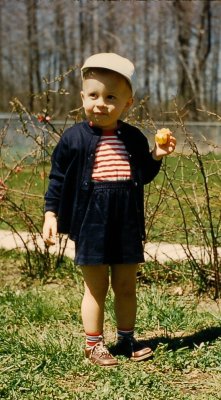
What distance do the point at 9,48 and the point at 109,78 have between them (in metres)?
24.7

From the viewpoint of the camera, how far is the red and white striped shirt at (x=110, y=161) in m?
3.03

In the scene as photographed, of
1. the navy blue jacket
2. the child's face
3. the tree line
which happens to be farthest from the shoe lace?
the tree line

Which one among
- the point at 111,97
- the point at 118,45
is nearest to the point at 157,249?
the point at 111,97

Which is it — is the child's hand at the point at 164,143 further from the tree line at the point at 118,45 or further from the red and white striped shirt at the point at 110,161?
the tree line at the point at 118,45

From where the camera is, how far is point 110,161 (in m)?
3.05

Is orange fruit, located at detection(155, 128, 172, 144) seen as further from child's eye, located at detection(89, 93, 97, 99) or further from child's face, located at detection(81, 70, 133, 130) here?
child's eye, located at detection(89, 93, 97, 99)

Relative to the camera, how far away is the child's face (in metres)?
2.98

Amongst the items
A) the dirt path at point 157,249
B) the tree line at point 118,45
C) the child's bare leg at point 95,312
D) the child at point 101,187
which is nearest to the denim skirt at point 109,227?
the child at point 101,187

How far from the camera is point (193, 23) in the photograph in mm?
22484

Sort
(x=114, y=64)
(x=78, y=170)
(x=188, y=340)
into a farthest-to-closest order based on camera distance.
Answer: (x=188, y=340) → (x=78, y=170) → (x=114, y=64)

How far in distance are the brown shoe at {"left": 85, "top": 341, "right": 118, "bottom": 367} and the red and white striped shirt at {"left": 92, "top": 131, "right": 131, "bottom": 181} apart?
2.63 ft

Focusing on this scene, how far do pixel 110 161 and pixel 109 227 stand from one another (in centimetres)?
30

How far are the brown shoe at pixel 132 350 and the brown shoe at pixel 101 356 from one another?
113 mm

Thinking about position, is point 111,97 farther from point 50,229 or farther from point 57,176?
point 50,229
